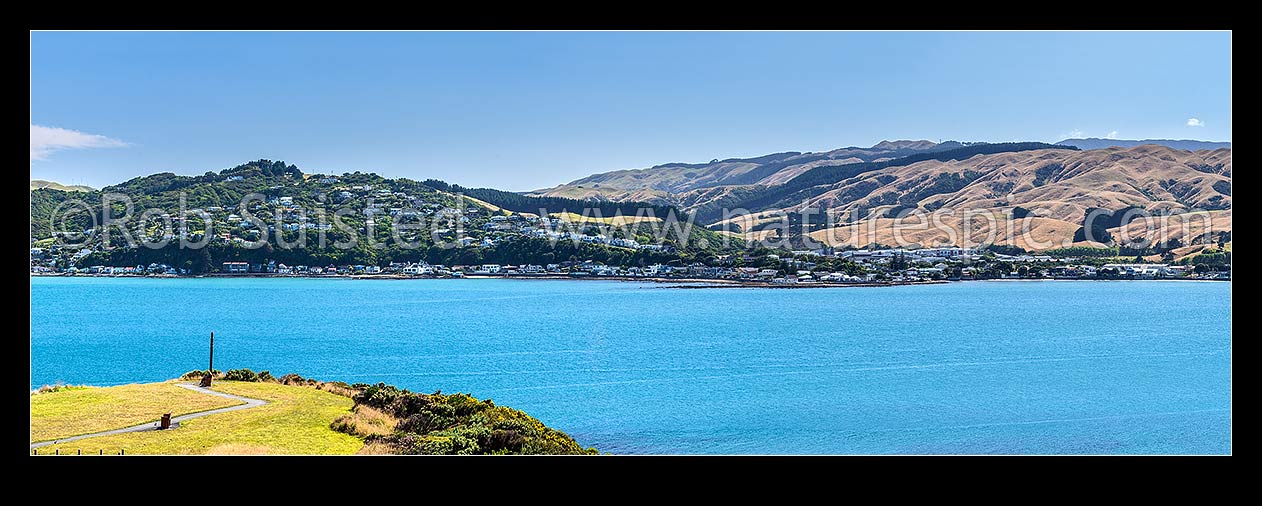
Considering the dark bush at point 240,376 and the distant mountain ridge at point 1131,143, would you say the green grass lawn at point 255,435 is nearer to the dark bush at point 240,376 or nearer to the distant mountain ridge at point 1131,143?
the dark bush at point 240,376

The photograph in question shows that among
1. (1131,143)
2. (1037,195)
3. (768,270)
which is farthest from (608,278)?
(1131,143)

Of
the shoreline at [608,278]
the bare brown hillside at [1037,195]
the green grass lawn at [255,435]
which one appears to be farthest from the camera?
the bare brown hillside at [1037,195]

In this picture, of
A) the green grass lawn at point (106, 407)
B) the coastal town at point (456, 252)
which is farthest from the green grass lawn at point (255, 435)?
the coastal town at point (456, 252)

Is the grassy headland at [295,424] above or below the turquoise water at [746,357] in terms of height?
above

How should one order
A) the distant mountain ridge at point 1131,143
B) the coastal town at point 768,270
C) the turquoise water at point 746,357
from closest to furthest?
the turquoise water at point 746,357 → the coastal town at point 768,270 → the distant mountain ridge at point 1131,143

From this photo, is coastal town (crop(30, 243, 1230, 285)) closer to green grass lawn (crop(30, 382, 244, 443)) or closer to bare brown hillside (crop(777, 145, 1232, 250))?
bare brown hillside (crop(777, 145, 1232, 250))
